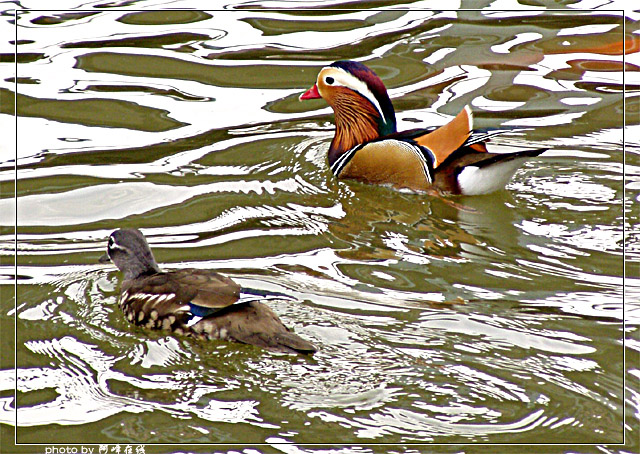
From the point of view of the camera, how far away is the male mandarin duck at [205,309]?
Answer: 5777 millimetres

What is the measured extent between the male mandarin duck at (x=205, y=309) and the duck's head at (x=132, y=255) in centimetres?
14

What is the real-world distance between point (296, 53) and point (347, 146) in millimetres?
2100

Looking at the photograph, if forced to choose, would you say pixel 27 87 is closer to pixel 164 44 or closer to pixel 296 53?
pixel 164 44

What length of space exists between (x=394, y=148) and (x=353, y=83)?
0.80m

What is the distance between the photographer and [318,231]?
294 inches

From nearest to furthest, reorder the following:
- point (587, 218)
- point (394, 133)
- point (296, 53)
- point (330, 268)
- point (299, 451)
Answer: point (299, 451) → point (330, 268) → point (587, 218) → point (394, 133) → point (296, 53)

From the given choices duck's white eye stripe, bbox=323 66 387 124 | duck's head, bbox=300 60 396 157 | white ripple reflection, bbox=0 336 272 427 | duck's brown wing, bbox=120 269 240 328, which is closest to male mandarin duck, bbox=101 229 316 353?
duck's brown wing, bbox=120 269 240 328

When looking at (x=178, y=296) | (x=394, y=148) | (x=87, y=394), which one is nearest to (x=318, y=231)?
(x=394, y=148)

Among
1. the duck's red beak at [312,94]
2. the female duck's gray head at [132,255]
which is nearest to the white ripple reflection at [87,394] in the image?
the female duck's gray head at [132,255]

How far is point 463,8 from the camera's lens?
10992 mm

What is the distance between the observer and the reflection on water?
530 cm

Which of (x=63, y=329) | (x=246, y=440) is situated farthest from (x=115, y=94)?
(x=246, y=440)

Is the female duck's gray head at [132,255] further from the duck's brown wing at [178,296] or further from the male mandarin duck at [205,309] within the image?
the duck's brown wing at [178,296]

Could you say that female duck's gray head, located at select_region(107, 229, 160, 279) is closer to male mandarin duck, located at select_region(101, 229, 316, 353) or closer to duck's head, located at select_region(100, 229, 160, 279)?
duck's head, located at select_region(100, 229, 160, 279)
